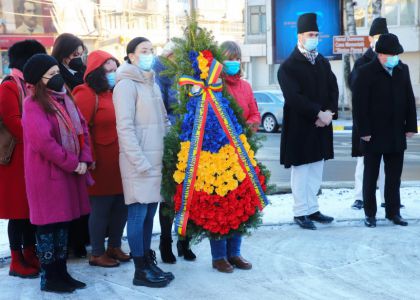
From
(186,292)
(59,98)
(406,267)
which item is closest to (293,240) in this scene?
(406,267)

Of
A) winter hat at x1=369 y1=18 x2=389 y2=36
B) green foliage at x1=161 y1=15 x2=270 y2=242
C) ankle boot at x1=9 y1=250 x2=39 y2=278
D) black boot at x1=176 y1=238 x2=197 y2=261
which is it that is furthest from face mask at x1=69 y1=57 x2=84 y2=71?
winter hat at x1=369 y1=18 x2=389 y2=36

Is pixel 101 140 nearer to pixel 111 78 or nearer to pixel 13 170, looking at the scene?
pixel 111 78

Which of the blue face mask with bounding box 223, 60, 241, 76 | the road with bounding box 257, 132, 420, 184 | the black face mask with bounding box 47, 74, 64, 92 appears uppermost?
the blue face mask with bounding box 223, 60, 241, 76

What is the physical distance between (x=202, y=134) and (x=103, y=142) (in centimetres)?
94

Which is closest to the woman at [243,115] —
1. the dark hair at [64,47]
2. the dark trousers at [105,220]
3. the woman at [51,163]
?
the dark trousers at [105,220]

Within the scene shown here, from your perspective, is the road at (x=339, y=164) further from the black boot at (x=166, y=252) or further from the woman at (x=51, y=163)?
the woman at (x=51, y=163)

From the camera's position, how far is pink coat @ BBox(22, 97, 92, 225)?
4.46m

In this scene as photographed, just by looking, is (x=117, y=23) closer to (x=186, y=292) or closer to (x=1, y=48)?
(x=1, y=48)

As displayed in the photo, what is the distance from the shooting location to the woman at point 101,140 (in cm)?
520

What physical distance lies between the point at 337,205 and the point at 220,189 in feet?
10.00

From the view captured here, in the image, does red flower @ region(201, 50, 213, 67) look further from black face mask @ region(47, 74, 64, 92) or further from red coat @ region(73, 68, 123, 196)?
black face mask @ region(47, 74, 64, 92)

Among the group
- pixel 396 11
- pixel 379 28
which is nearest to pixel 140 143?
pixel 379 28

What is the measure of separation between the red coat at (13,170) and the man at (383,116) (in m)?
3.37

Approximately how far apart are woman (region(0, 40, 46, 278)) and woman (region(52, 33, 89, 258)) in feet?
1.26
